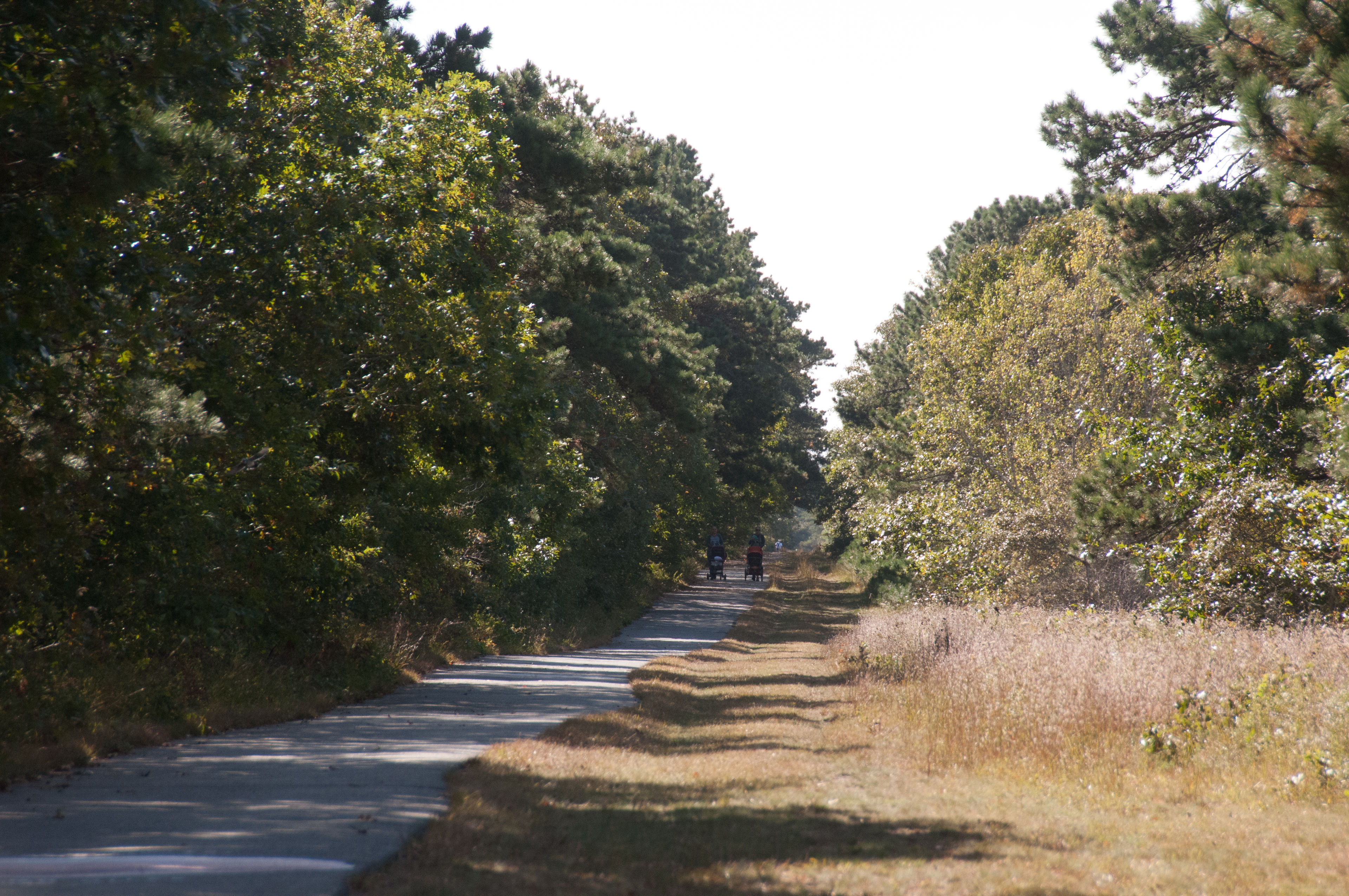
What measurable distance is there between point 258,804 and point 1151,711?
339 inches

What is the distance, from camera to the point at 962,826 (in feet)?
25.6

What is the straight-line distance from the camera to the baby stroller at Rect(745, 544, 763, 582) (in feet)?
192

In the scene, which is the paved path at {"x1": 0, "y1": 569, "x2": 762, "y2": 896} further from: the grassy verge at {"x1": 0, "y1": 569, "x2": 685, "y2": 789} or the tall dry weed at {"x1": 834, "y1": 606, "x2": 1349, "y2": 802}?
the tall dry weed at {"x1": 834, "y1": 606, "x2": 1349, "y2": 802}

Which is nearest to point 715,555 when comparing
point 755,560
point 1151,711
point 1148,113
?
point 755,560

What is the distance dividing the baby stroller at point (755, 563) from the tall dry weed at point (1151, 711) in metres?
42.9

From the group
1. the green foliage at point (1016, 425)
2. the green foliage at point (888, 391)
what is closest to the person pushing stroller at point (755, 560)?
the green foliage at point (888, 391)

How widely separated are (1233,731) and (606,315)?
21.8 metres

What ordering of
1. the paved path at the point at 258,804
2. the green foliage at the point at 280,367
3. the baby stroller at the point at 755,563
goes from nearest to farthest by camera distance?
the paved path at the point at 258,804 < the green foliage at the point at 280,367 < the baby stroller at the point at 755,563

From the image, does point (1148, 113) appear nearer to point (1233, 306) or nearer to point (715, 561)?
point (1233, 306)

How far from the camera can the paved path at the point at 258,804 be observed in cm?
580

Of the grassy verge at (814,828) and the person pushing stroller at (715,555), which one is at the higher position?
the person pushing stroller at (715,555)

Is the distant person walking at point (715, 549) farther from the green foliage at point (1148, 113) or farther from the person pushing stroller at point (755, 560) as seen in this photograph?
the green foliage at point (1148, 113)

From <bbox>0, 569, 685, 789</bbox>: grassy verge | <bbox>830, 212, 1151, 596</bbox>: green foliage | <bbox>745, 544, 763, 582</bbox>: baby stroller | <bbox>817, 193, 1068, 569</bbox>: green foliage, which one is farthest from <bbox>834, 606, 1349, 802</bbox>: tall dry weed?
<bbox>745, 544, 763, 582</bbox>: baby stroller

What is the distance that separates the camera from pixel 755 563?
58.6 metres
